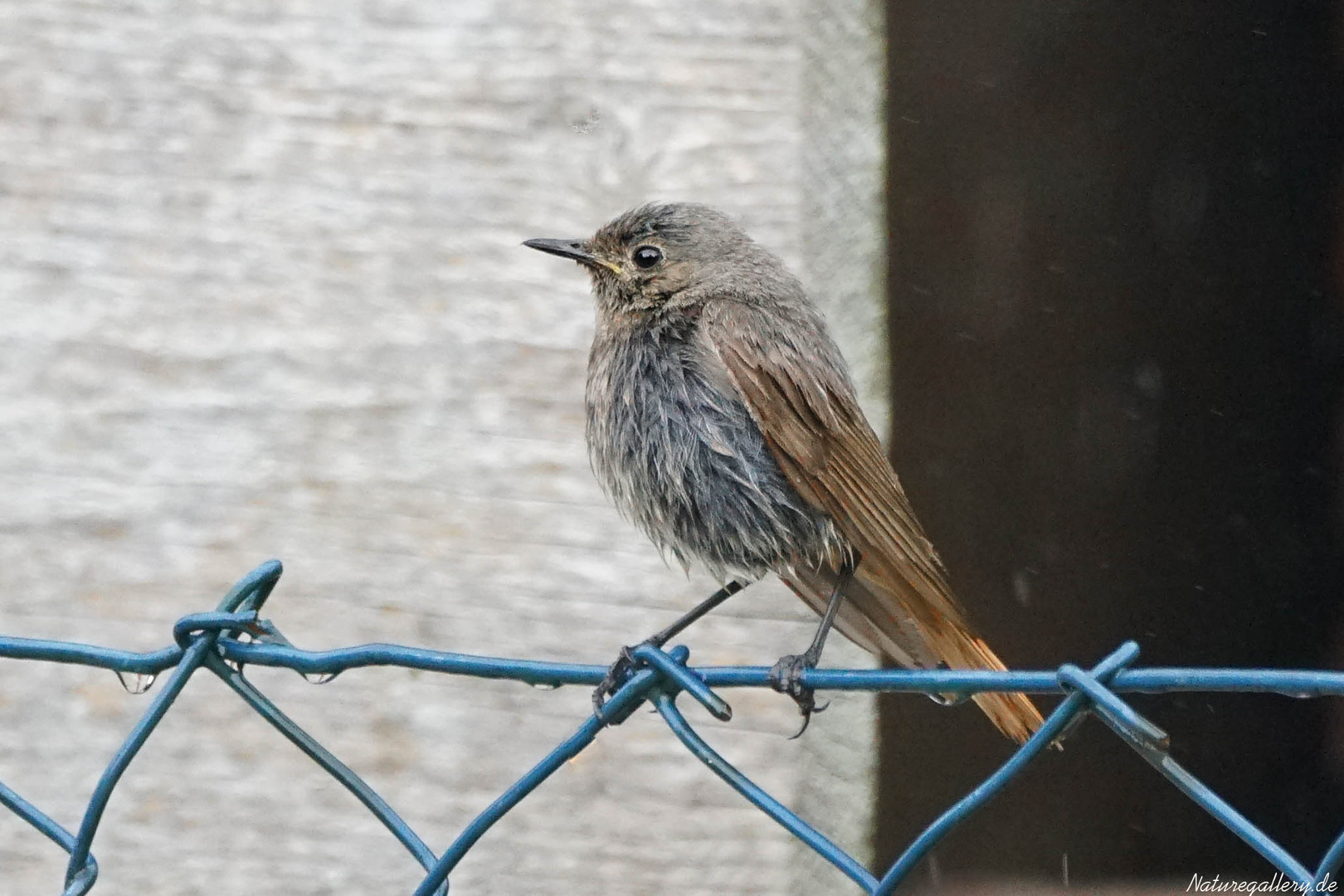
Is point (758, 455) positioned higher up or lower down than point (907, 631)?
higher up

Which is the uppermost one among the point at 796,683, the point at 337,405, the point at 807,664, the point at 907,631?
the point at 337,405

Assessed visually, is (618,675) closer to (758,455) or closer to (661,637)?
(661,637)

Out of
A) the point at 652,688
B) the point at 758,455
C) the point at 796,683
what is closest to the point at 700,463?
the point at 758,455

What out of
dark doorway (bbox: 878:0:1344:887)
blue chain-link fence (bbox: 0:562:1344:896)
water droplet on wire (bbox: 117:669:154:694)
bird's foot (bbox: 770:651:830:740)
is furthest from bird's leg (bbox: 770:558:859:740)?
water droplet on wire (bbox: 117:669:154:694)

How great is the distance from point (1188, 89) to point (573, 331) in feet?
6.52

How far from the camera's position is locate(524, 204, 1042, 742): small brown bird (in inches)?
106

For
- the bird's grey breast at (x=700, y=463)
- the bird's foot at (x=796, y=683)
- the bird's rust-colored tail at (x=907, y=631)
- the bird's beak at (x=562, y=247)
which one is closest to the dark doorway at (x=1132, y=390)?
the bird's rust-colored tail at (x=907, y=631)

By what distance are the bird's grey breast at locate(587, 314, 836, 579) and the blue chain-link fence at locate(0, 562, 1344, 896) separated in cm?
91

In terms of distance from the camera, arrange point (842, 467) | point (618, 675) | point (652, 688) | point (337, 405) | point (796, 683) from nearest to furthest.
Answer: point (652, 688)
point (796, 683)
point (618, 675)
point (337, 405)
point (842, 467)

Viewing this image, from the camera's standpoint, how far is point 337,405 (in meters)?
2.62

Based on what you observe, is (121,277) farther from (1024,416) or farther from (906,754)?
(1024,416)

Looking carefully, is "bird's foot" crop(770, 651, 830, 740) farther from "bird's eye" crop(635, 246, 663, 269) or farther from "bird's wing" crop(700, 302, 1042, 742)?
"bird's eye" crop(635, 246, 663, 269)

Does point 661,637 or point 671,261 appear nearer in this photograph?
point 661,637

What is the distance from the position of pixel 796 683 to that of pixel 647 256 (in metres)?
→ 1.43
